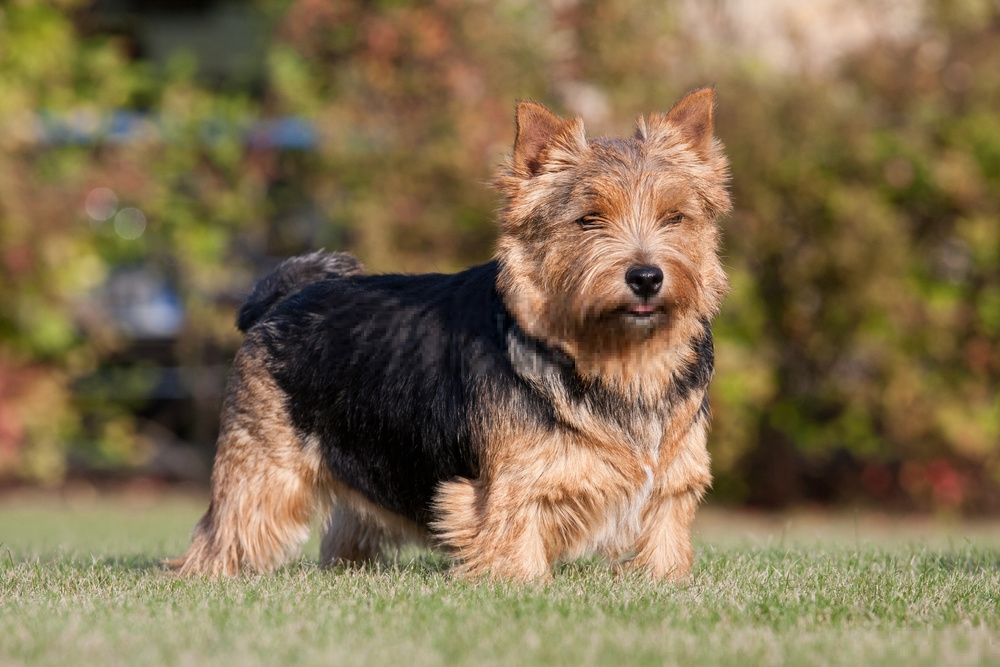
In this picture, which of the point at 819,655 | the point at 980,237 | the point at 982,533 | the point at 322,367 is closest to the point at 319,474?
the point at 322,367

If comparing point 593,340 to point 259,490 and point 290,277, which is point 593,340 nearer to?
point 259,490

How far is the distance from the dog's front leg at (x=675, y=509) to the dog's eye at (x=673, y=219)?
2.67ft

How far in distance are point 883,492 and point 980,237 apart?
8.91 ft

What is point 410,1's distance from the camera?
1303 centimetres

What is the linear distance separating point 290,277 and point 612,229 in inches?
79.8

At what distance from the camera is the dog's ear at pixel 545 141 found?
4922 mm

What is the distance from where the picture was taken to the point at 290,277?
20.1 feet

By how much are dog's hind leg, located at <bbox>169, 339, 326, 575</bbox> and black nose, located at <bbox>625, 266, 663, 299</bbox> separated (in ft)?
5.61

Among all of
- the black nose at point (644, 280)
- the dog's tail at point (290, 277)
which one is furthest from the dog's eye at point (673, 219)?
the dog's tail at point (290, 277)

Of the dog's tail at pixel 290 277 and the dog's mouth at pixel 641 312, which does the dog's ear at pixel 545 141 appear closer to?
the dog's mouth at pixel 641 312

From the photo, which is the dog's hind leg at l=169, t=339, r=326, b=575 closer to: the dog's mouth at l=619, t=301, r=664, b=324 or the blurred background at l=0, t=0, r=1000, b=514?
the dog's mouth at l=619, t=301, r=664, b=324

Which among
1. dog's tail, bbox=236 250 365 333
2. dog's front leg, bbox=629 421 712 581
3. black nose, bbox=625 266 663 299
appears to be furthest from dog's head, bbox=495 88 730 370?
dog's tail, bbox=236 250 365 333

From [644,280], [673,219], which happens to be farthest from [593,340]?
[673,219]

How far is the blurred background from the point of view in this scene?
11.7 meters
